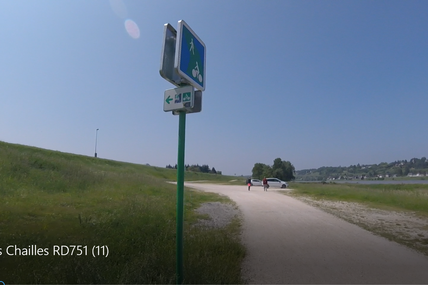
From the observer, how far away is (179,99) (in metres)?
3.75

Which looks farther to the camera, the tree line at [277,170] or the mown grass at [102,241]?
the tree line at [277,170]

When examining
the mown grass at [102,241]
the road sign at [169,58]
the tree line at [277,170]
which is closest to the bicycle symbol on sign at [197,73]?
the road sign at [169,58]

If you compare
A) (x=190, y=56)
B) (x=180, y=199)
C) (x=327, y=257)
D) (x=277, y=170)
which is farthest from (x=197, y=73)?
(x=277, y=170)

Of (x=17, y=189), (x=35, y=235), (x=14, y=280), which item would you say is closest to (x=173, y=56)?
(x=14, y=280)

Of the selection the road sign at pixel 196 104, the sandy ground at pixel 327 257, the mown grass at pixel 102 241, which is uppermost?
the road sign at pixel 196 104

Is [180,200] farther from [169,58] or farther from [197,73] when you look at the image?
[169,58]

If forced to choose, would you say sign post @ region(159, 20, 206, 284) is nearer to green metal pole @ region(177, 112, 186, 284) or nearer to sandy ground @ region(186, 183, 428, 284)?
green metal pole @ region(177, 112, 186, 284)

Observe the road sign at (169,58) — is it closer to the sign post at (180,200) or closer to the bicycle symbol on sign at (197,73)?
the bicycle symbol on sign at (197,73)

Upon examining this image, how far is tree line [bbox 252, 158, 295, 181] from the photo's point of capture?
8125 centimetres

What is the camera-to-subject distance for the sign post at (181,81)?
12.1ft

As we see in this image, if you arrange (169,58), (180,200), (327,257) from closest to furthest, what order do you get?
(180,200) < (169,58) < (327,257)

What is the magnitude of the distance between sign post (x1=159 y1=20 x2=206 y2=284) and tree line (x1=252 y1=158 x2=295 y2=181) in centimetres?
7875

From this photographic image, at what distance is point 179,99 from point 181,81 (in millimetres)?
339

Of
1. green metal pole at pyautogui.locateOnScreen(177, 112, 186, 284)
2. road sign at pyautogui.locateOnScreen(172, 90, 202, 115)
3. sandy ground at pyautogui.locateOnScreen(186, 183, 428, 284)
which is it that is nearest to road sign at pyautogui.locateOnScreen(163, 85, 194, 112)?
road sign at pyautogui.locateOnScreen(172, 90, 202, 115)
